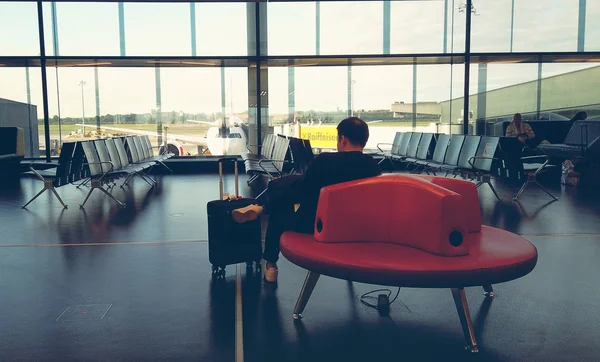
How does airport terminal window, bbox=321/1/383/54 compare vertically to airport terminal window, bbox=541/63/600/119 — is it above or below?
above

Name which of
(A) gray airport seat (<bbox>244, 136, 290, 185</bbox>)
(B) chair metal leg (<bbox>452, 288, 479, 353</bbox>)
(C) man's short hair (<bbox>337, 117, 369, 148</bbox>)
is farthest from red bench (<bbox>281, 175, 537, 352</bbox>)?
(A) gray airport seat (<bbox>244, 136, 290, 185</bbox>)

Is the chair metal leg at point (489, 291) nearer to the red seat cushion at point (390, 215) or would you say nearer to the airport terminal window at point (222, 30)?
the red seat cushion at point (390, 215)

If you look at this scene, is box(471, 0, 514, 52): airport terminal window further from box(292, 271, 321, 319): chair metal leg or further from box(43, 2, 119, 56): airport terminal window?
box(292, 271, 321, 319): chair metal leg

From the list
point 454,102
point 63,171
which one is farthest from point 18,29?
point 454,102

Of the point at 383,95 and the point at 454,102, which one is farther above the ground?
the point at 383,95

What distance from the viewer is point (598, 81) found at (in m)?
11.5

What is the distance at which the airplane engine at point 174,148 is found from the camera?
1173 centimetres

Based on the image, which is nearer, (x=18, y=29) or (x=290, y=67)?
(x=18, y=29)

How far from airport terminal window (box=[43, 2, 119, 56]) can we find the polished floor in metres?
6.98

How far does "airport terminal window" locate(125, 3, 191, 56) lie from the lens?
11.0 m

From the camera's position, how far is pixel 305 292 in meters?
2.91

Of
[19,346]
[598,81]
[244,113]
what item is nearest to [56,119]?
[244,113]

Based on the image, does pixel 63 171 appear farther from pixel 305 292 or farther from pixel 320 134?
pixel 320 134

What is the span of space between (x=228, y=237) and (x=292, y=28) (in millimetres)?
8602
